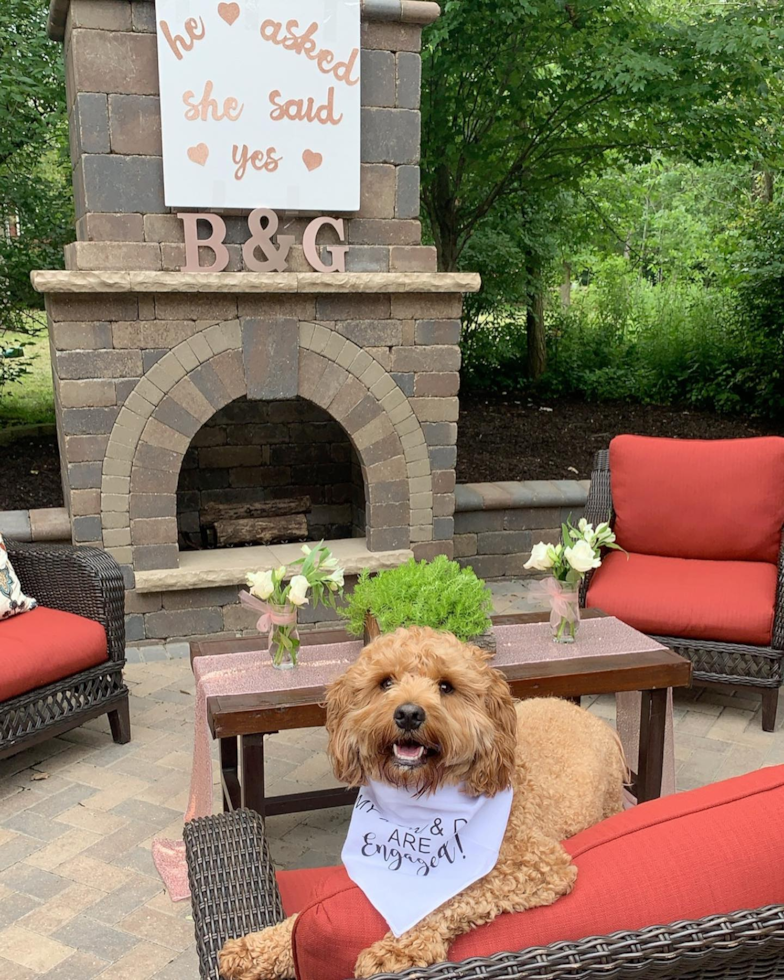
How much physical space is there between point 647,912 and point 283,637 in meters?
1.83

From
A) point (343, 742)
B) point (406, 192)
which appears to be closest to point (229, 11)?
point (406, 192)

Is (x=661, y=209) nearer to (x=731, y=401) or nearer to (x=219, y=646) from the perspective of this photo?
(x=731, y=401)

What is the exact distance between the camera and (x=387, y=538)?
16.7 feet

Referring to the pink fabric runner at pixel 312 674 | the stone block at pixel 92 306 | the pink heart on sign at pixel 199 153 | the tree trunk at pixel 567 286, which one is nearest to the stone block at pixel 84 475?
the stone block at pixel 92 306

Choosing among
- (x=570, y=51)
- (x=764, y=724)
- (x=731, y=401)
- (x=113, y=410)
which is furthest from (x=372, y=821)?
(x=731, y=401)

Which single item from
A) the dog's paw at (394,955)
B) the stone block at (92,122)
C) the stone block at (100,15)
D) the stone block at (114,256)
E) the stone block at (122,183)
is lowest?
the dog's paw at (394,955)

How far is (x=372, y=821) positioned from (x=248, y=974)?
31 cm

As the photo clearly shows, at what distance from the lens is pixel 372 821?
141cm

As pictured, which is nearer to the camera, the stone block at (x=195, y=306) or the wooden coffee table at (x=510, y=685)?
the wooden coffee table at (x=510, y=685)

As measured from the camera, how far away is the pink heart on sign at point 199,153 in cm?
431

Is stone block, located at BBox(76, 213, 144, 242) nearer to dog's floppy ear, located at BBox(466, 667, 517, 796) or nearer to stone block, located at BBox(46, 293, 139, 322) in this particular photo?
stone block, located at BBox(46, 293, 139, 322)

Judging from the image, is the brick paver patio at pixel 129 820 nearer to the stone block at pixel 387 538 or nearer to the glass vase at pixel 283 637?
the glass vase at pixel 283 637

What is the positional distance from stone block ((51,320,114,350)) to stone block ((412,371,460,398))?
1.63 meters

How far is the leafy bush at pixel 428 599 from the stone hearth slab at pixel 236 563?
1.87m
